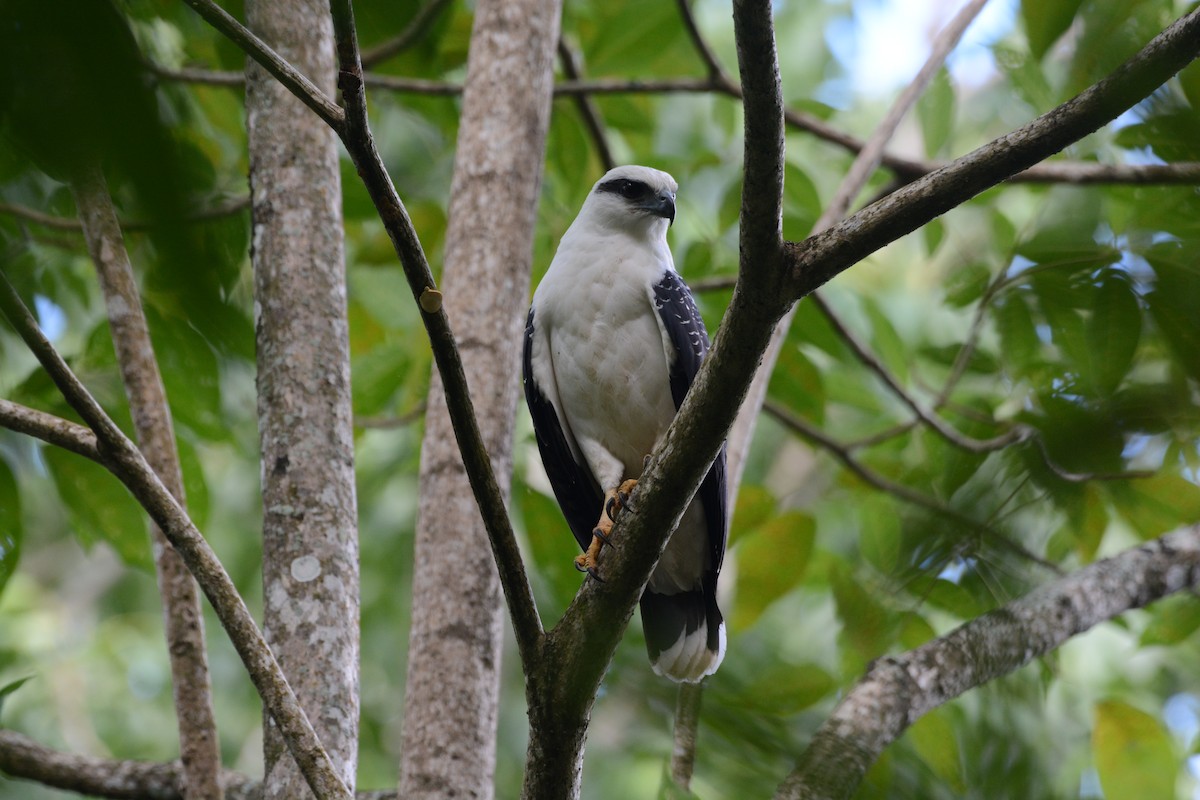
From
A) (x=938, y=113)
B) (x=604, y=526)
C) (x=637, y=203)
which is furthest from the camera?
(x=938, y=113)

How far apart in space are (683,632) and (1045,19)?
7.23 feet

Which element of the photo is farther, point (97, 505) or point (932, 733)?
point (97, 505)

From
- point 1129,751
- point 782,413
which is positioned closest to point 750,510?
point 782,413

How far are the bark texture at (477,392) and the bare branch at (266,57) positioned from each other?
104 centimetres

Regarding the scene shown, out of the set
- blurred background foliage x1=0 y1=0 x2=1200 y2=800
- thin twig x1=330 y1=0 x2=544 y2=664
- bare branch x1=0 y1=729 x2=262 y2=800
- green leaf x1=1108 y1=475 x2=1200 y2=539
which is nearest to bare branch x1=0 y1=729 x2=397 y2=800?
bare branch x1=0 y1=729 x2=262 y2=800

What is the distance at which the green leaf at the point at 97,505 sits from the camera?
3.20 m

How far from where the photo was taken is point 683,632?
144 inches

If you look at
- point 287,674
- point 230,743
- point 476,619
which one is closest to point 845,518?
point 476,619

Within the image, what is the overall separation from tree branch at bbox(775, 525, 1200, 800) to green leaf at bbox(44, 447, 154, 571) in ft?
7.45

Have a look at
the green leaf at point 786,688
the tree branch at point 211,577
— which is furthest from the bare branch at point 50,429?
the green leaf at point 786,688

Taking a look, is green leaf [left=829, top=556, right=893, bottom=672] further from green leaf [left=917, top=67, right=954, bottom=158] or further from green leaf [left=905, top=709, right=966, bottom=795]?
green leaf [left=917, top=67, right=954, bottom=158]

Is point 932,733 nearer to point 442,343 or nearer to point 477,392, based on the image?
point 477,392

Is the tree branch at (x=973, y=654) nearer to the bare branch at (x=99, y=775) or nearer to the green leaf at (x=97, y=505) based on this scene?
the bare branch at (x=99, y=775)

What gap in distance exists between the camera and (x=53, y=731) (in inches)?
315
